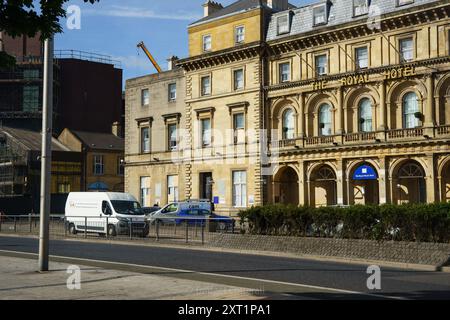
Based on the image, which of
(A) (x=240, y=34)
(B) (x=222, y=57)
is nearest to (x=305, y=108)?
(A) (x=240, y=34)

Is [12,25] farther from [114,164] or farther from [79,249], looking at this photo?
[114,164]

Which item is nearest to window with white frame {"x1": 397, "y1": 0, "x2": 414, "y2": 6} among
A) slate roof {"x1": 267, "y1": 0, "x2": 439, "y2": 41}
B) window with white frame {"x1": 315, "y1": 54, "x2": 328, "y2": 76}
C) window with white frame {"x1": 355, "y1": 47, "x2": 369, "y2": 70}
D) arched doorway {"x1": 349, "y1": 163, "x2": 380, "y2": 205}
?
slate roof {"x1": 267, "y1": 0, "x2": 439, "y2": 41}

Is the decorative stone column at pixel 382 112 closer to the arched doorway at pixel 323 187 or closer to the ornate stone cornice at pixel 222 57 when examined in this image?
the arched doorway at pixel 323 187

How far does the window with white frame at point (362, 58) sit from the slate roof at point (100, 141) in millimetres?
39409

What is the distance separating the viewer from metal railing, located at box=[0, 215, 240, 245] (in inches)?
1088

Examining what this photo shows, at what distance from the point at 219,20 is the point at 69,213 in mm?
23321

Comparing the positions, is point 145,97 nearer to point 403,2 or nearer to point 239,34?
point 239,34

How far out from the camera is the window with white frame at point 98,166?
248 feet

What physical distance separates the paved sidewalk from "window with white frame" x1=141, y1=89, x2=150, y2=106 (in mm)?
45543

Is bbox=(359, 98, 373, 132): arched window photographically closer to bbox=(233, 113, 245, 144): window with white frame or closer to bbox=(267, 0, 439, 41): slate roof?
bbox=(267, 0, 439, 41): slate roof

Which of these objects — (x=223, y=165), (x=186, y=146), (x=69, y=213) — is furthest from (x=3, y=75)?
(x=69, y=213)

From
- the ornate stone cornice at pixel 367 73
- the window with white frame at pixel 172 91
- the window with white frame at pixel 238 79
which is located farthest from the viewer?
the window with white frame at pixel 172 91

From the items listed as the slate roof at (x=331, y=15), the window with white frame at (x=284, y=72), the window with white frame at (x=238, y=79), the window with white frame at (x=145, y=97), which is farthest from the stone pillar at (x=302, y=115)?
the window with white frame at (x=145, y=97)

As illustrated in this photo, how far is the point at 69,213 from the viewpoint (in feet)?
126
